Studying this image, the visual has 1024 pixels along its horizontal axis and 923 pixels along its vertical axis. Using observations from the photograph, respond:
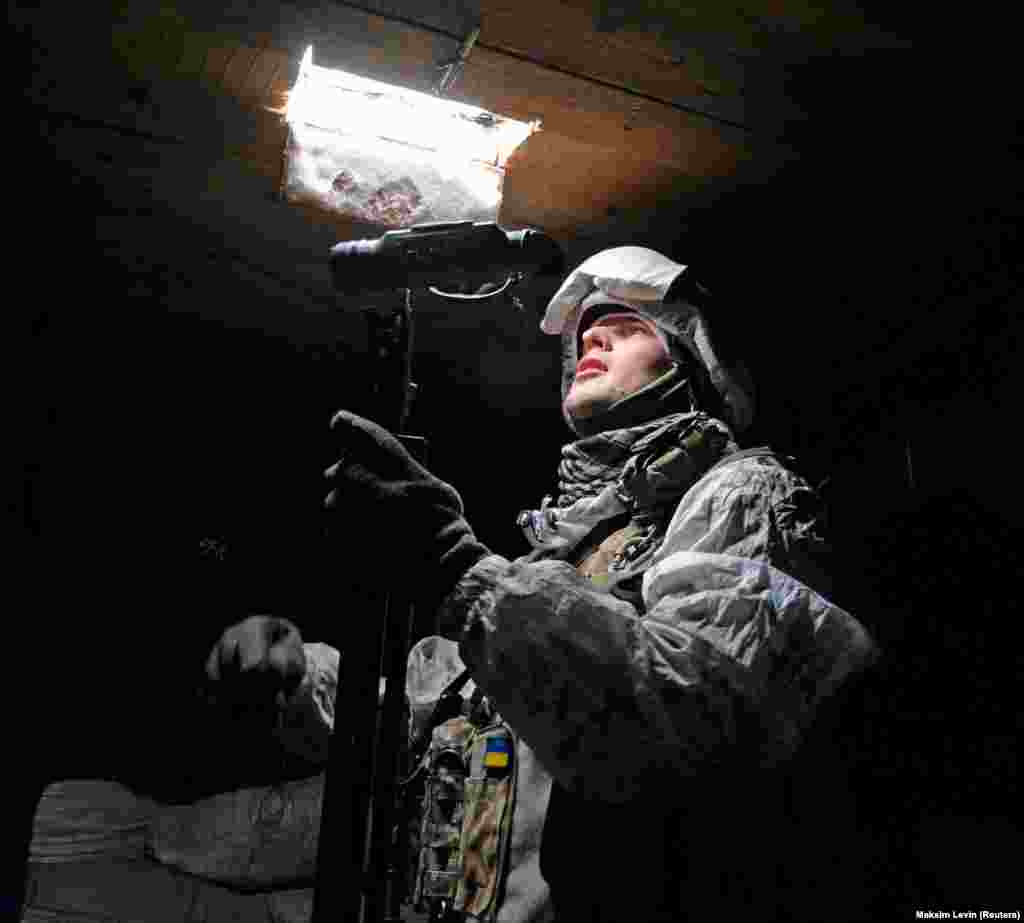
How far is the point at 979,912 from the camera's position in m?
2.32

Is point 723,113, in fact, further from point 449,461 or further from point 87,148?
point 449,461

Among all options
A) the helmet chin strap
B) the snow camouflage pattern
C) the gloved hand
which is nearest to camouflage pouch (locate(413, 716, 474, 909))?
the snow camouflage pattern

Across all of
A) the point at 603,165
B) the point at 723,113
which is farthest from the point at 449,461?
the point at 723,113

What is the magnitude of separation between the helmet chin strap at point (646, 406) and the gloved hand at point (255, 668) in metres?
1.32

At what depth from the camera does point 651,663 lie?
62.0 inches

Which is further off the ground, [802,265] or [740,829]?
[802,265]

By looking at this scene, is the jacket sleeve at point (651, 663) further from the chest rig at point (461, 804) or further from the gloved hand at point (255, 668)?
the chest rig at point (461, 804)

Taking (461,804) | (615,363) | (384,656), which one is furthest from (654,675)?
(615,363)

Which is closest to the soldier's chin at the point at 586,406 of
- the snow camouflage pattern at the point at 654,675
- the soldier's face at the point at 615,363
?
the soldier's face at the point at 615,363

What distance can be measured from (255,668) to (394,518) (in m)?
0.41

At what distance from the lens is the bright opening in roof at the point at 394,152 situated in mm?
2477

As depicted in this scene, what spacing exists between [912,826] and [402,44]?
2.62 m

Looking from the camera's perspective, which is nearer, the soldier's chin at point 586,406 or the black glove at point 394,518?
the black glove at point 394,518

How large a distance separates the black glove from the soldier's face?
3.35 ft
